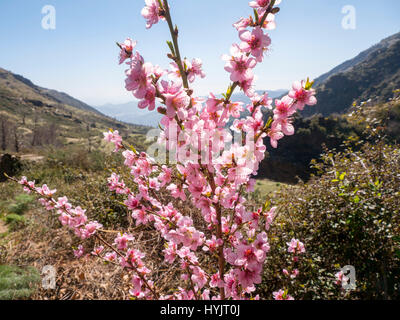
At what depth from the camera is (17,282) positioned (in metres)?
3.00

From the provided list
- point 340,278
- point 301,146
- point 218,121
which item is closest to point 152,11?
point 218,121

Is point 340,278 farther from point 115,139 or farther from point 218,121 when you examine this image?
point 115,139

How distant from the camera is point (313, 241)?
303 centimetres

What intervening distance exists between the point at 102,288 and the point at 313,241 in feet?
10.2

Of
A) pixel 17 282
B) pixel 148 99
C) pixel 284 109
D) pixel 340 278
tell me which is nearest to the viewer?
pixel 148 99

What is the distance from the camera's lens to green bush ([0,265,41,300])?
2811 millimetres

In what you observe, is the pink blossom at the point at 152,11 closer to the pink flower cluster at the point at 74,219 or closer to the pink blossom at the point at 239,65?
the pink blossom at the point at 239,65

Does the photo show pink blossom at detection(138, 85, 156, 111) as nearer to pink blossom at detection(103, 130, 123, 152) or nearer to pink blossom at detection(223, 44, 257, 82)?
pink blossom at detection(223, 44, 257, 82)

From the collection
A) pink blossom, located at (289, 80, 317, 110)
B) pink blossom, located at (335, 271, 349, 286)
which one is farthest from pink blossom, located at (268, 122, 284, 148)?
pink blossom, located at (335, 271, 349, 286)

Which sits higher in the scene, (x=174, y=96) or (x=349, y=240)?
(x=174, y=96)

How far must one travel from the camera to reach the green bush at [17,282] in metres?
2.81

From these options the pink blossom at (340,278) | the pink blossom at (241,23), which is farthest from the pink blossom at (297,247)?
the pink blossom at (241,23)

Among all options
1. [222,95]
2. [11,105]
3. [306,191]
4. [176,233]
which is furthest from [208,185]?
[11,105]

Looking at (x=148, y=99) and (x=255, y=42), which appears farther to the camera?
(x=255, y=42)
